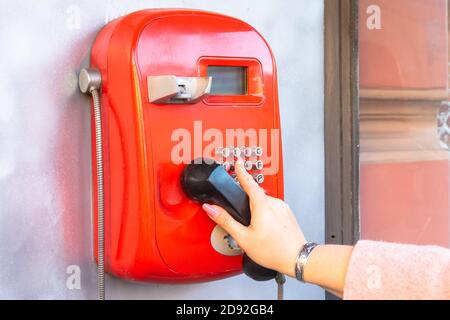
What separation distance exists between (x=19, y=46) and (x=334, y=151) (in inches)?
27.8

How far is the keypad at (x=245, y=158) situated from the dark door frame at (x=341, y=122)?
38 cm

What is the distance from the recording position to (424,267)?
82cm

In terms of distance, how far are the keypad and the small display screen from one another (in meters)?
0.10

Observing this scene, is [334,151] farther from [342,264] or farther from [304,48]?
[342,264]

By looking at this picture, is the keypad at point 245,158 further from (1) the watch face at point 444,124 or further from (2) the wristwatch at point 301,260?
(1) the watch face at point 444,124

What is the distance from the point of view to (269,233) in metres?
1.03

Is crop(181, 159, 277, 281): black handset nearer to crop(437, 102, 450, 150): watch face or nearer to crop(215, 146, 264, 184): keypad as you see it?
crop(215, 146, 264, 184): keypad

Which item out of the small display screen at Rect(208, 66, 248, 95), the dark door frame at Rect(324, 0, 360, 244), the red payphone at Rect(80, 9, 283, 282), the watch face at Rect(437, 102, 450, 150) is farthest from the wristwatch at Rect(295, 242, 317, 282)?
the watch face at Rect(437, 102, 450, 150)

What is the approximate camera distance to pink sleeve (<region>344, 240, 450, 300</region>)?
80 centimetres

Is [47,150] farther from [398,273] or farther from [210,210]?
[398,273]

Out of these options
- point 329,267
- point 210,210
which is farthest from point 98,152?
point 329,267

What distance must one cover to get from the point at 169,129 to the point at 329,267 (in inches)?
13.7

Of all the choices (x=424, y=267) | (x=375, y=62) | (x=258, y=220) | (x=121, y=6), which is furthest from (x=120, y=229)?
(x=375, y=62)
